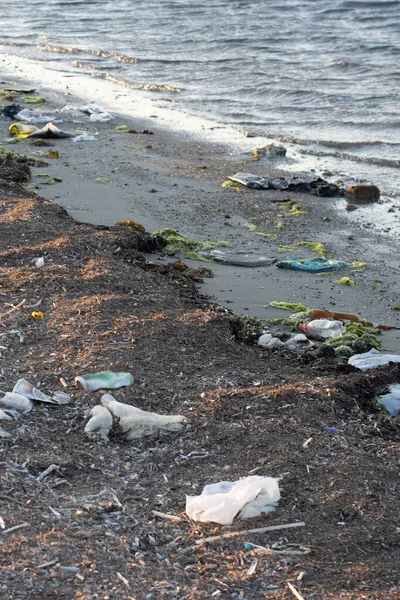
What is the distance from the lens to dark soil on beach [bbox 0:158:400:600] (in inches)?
124

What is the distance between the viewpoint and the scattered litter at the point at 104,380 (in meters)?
4.54

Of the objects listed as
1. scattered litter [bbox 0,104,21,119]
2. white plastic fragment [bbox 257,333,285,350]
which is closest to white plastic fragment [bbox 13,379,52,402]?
white plastic fragment [bbox 257,333,285,350]

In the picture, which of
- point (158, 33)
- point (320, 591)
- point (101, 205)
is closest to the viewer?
point (320, 591)

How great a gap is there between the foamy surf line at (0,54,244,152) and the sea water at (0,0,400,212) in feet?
0.45

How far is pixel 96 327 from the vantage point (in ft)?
17.2

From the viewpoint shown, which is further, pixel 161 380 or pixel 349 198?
pixel 349 198

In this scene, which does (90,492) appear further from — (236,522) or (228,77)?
(228,77)

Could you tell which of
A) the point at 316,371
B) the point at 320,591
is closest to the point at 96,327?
the point at 316,371

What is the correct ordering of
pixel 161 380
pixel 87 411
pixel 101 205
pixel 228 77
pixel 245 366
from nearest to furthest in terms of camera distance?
pixel 87 411 → pixel 161 380 → pixel 245 366 → pixel 101 205 → pixel 228 77

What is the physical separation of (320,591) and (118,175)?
7.48 metres

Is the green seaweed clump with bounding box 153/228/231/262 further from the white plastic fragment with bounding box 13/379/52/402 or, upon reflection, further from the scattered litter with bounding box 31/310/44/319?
the white plastic fragment with bounding box 13/379/52/402

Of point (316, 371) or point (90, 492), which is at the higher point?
point (90, 492)

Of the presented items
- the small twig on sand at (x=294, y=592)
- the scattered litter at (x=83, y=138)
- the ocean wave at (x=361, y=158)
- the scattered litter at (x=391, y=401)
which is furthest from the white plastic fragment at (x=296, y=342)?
the scattered litter at (x=83, y=138)

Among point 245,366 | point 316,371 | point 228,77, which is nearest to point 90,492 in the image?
point 245,366
